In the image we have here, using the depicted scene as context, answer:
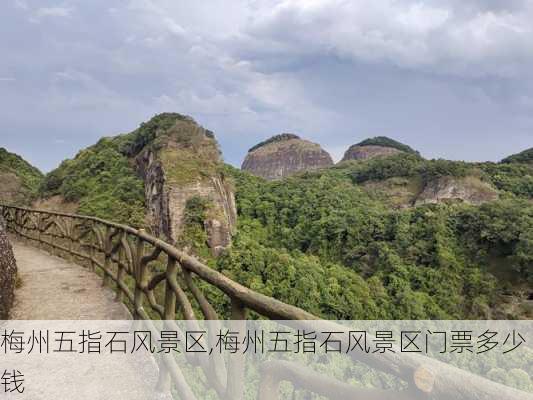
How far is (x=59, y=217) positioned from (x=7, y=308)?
3629 millimetres

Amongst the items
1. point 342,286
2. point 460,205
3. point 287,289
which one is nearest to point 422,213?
point 460,205

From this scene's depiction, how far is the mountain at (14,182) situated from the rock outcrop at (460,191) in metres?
42.8

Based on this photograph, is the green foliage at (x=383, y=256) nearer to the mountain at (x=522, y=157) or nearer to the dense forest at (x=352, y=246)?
the dense forest at (x=352, y=246)

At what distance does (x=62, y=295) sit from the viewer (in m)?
4.64

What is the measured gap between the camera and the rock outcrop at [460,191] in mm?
41000

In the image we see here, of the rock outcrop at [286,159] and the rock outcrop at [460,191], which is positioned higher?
the rock outcrop at [286,159]

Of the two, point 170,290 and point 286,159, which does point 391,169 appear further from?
point 170,290

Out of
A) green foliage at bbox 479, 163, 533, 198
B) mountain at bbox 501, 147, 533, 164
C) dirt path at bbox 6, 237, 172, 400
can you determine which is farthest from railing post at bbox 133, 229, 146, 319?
mountain at bbox 501, 147, 533, 164

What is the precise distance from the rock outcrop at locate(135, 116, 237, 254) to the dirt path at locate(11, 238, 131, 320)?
702 inches

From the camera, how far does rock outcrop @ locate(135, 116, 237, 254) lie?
24.2 meters

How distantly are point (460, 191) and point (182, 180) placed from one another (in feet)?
112

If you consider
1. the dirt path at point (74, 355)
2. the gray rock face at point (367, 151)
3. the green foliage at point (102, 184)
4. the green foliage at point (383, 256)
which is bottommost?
the green foliage at point (383, 256)

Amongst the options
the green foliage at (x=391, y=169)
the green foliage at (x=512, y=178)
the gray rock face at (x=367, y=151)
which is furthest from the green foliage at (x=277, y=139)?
the green foliage at (x=512, y=178)

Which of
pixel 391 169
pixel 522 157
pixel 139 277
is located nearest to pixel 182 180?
pixel 139 277
